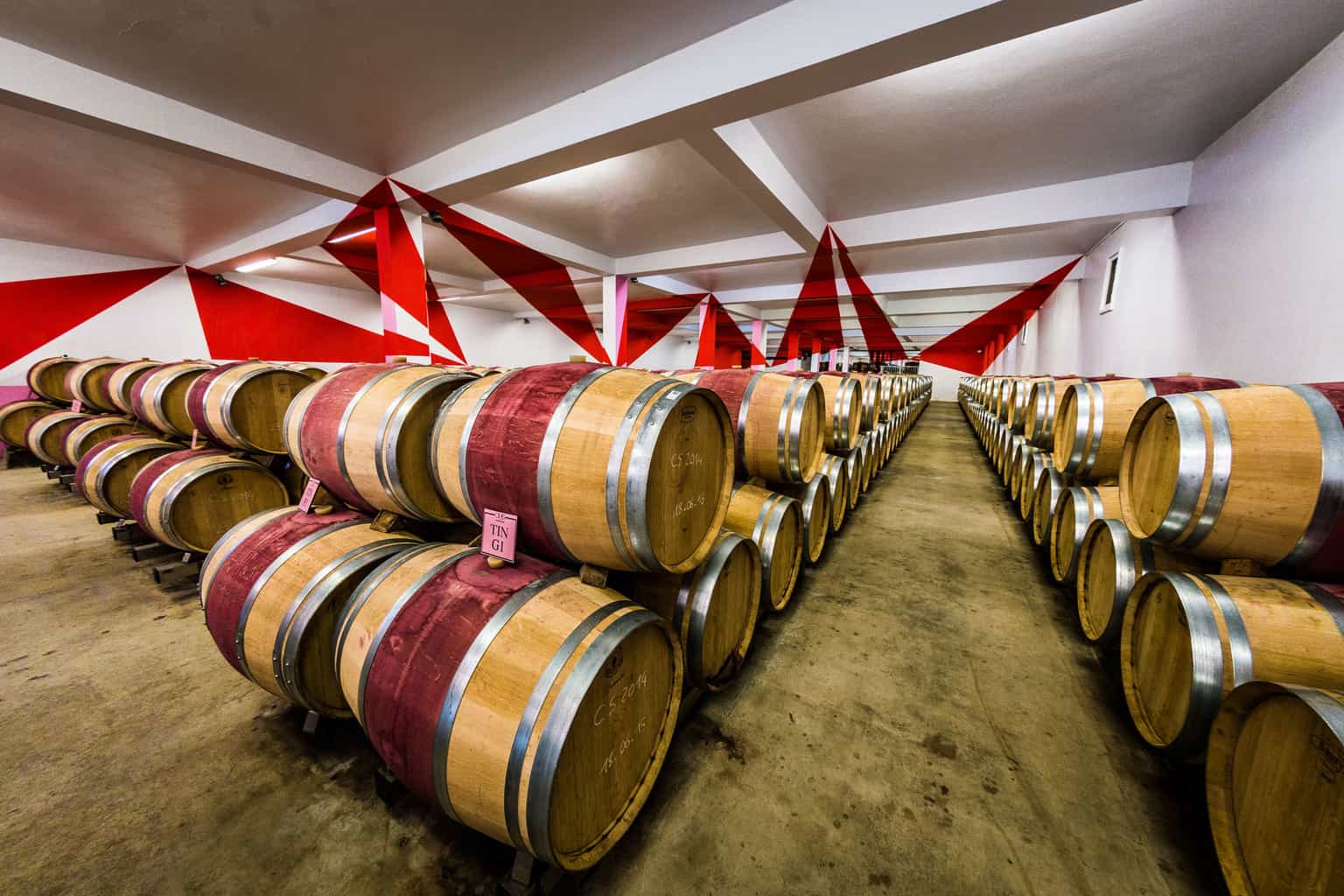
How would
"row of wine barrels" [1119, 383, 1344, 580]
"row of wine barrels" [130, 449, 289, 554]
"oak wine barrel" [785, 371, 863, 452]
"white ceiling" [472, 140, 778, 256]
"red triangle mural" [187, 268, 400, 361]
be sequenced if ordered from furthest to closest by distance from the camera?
"red triangle mural" [187, 268, 400, 361], "white ceiling" [472, 140, 778, 256], "oak wine barrel" [785, 371, 863, 452], "row of wine barrels" [130, 449, 289, 554], "row of wine barrels" [1119, 383, 1344, 580]

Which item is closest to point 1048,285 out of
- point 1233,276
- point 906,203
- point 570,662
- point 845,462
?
point 906,203

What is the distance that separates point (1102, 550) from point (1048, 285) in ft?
30.9

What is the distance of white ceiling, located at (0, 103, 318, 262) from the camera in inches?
169

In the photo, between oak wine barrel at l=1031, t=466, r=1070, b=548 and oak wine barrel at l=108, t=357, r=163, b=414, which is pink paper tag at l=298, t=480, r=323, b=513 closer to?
oak wine barrel at l=108, t=357, r=163, b=414

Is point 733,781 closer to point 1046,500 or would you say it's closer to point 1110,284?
point 1046,500

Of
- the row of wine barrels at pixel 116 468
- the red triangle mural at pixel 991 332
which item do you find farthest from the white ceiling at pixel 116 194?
the red triangle mural at pixel 991 332

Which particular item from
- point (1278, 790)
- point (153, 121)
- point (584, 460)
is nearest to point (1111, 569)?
point (1278, 790)

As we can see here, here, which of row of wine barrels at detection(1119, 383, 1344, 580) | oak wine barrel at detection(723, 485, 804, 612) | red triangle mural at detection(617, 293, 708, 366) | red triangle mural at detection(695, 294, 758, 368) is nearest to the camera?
row of wine barrels at detection(1119, 383, 1344, 580)

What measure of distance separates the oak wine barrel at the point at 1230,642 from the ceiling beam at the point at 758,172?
3880 millimetres

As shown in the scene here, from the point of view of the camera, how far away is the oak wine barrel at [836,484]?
376 cm

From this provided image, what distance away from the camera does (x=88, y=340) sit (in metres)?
8.19

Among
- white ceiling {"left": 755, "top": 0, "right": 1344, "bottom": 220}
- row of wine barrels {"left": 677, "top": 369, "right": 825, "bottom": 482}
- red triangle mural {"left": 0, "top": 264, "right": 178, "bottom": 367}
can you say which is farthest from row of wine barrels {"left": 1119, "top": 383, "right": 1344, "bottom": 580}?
red triangle mural {"left": 0, "top": 264, "right": 178, "bottom": 367}

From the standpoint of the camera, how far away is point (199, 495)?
2.97 meters

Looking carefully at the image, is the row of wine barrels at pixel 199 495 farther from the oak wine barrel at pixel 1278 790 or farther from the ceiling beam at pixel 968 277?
the ceiling beam at pixel 968 277
